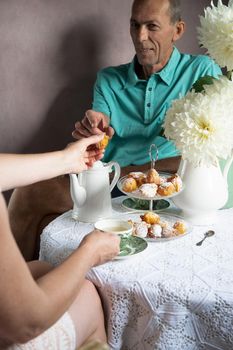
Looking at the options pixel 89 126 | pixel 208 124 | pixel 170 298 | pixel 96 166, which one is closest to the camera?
pixel 170 298

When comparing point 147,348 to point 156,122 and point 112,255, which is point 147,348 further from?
point 156,122

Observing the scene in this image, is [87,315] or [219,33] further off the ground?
[219,33]

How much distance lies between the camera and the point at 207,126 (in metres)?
1.25

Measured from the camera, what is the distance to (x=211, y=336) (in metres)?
1.06

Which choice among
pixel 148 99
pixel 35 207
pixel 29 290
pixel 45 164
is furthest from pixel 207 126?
pixel 35 207

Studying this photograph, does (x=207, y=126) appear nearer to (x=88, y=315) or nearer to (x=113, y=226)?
(x=113, y=226)

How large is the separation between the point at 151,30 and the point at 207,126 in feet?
3.60

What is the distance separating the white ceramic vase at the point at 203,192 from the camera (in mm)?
1359

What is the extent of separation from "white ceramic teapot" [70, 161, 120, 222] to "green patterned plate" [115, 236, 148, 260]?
0.20m

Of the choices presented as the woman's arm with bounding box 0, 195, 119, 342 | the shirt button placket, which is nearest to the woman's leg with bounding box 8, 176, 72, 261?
the shirt button placket

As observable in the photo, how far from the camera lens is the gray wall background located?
237 cm

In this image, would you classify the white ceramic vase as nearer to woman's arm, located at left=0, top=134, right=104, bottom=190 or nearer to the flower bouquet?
the flower bouquet

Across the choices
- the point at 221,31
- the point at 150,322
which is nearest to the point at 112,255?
the point at 150,322

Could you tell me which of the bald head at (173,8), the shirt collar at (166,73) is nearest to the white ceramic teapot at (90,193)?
the shirt collar at (166,73)
